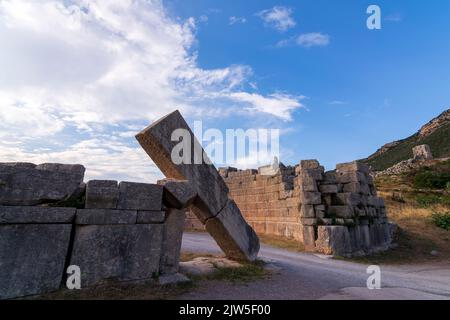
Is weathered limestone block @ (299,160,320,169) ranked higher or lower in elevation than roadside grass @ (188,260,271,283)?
higher

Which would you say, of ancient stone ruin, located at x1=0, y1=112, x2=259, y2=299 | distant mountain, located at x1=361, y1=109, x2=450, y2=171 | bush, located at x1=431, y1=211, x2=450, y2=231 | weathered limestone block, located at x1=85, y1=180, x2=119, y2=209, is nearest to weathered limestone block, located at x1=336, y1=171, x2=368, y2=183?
bush, located at x1=431, y1=211, x2=450, y2=231

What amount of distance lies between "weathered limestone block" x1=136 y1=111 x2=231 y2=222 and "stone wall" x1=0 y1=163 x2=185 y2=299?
571 mm

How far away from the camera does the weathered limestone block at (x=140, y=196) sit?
4.78m

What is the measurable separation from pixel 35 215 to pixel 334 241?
904 centimetres

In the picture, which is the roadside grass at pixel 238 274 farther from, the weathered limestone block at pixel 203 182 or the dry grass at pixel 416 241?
the dry grass at pixel 416 241

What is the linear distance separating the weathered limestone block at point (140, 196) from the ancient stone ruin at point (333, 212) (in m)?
7.24

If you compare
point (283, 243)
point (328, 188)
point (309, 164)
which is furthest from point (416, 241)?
point (283, 243)

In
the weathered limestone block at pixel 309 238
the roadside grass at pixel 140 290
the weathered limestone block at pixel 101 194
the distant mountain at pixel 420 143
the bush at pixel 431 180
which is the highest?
the distant mountain at pixel 420 143

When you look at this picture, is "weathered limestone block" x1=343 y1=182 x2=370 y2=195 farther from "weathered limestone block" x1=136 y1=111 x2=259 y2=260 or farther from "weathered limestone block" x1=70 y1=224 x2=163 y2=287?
"weathered limestone block" x1=70 y1=224 x2=163 y2=287

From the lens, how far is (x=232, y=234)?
6680 mm

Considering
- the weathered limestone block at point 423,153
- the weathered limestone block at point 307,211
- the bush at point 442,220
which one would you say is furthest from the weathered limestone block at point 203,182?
the weathered limestone block at point 423,153

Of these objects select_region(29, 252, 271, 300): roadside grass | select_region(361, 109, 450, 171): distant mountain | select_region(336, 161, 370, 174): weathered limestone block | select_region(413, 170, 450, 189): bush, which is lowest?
select_region(29, 252, 271, 300): roadside grass

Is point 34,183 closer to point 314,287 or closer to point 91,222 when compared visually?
point 91,222

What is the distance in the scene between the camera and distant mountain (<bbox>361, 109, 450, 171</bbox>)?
47562 mm
